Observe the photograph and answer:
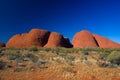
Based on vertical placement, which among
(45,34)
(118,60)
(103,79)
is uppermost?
(45,34)

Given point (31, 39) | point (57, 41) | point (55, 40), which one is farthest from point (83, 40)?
point (31, 39)

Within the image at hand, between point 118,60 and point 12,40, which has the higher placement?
point 12,40

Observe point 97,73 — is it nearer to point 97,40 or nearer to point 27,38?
point 27,38

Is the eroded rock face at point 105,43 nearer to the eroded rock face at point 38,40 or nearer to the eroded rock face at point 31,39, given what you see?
the eroded rock face at point 38,40

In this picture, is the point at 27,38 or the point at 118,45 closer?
the point at 27,38

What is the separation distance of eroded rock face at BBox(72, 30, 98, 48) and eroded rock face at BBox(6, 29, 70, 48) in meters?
4.20

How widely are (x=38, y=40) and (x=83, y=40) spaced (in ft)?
44.4

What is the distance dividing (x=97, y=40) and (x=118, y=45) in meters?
6.42

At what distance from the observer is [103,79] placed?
28.4 ft

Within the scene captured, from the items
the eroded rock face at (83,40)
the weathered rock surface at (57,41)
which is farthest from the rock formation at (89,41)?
the weathered rock surface at (57,41)

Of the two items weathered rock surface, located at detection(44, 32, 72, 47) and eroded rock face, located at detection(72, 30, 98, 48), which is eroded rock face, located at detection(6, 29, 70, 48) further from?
eroded rock face, located at detection(72, 30, 98, 48)

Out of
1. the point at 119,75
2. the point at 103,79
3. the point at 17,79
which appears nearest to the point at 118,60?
the point at 119,75

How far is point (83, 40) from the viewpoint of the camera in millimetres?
55031

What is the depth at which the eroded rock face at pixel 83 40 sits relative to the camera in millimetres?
54103
